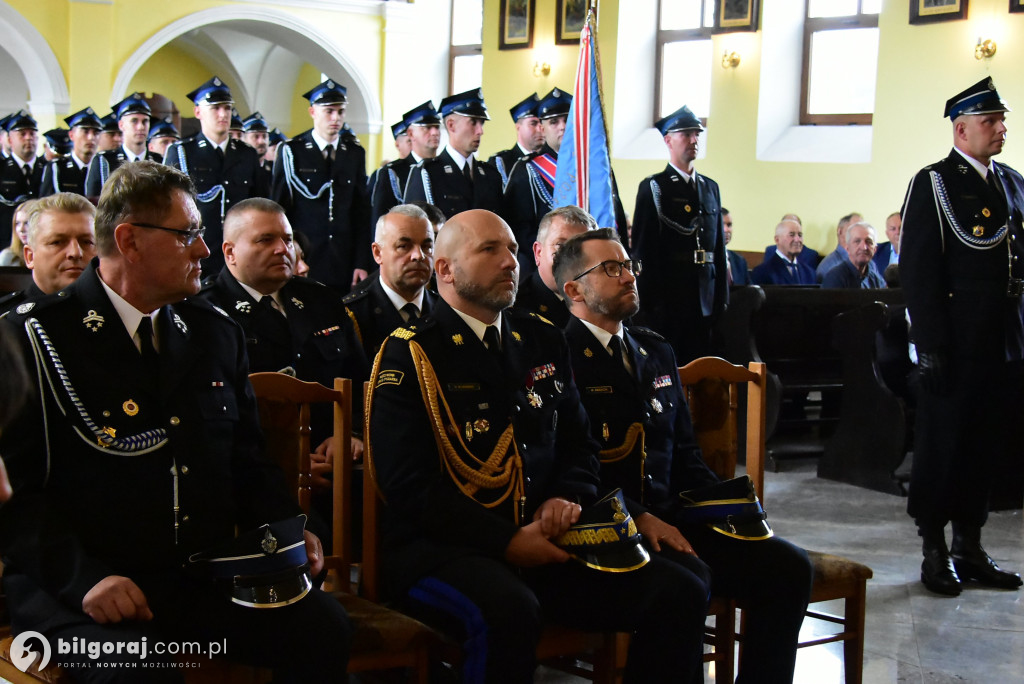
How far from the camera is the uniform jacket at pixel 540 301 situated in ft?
11.8

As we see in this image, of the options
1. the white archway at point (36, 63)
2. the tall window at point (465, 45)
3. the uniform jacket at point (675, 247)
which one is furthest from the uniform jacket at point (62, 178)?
the tall window at point (465, 45)

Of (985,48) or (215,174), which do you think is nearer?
(215,174)

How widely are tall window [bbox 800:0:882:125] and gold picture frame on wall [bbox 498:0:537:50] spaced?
2892 millimetres

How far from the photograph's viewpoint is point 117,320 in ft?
6.37

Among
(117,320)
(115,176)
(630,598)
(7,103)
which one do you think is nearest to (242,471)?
(117,320)

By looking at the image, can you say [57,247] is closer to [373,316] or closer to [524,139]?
[373,316]

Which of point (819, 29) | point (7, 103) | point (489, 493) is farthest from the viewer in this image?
point (7, 103)

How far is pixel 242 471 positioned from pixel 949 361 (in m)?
2.45

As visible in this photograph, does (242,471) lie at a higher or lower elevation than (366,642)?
higher

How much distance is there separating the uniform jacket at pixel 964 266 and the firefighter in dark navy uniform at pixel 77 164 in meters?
6.05

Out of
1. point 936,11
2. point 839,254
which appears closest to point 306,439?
point 839,254

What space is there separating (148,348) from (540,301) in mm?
1842

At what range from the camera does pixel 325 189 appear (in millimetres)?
5816

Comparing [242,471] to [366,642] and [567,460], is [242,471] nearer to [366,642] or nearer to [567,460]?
[366,642]
